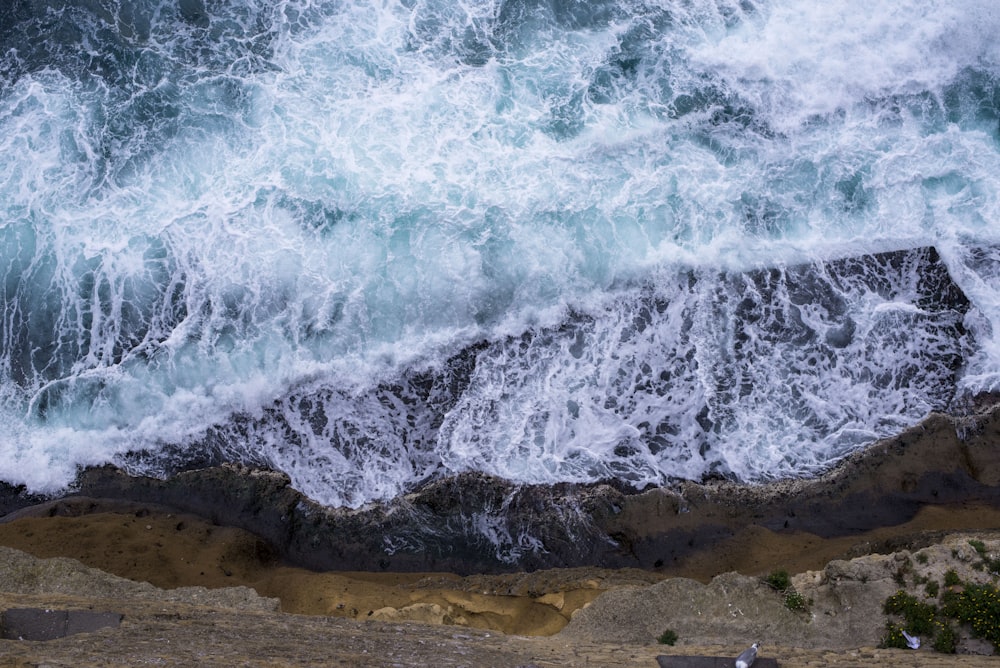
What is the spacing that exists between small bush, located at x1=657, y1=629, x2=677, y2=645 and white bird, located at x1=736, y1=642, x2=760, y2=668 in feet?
3.92

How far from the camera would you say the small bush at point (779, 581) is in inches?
572

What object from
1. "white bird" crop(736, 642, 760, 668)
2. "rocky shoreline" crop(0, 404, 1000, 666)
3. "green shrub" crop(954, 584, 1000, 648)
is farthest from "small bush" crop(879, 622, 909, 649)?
"white bird" crop(736, 642, 760, 668)

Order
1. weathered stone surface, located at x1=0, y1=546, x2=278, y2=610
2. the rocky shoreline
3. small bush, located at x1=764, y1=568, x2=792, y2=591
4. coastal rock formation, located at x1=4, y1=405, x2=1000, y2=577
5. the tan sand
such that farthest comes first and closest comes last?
1. coastal rock formation, located at x1=4, y1=405, x2=1000, y2=577
2. the tan sand
3. weathered stone surface, located at x1=0, y1=546, x2=278, y2=610
4. small bush, located at x1=764, y1=568, x2=792, y2=591
5. the rocky shoreline

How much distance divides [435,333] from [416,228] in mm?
3189

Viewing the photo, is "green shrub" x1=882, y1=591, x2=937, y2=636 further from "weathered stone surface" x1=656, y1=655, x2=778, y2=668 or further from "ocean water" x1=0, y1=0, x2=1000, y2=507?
"ocean water" x1=0, y1=0, x2=1000, y2=507

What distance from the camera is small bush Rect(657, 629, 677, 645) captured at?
1394cm

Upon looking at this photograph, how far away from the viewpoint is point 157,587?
1544cm

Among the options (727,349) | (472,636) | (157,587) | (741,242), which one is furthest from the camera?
(741,242)

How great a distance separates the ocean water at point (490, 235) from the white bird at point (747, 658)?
178 inches

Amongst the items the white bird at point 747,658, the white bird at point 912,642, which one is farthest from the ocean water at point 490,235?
the white bird at point 747,658

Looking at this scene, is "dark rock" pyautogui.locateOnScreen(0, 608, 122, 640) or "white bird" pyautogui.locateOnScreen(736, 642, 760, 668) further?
"dark rock" pyautogui.locateOnScreen(0, 608, 122, 640)

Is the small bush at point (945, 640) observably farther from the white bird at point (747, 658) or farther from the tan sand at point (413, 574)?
the white bird at point (747, 658)

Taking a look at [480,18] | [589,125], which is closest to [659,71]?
[589,125]

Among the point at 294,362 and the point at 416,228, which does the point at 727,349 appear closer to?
the point at 416,228
